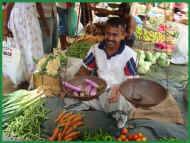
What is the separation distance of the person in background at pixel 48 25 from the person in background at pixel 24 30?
8.3 inches

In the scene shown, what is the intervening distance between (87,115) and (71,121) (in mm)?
148

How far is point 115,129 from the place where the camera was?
3.42 meters

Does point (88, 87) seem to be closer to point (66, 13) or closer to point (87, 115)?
point (87, 115)

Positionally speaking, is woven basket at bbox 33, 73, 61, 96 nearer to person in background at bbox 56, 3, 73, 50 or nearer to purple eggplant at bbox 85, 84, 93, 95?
person in background at bbox 56, 3, 73, 50

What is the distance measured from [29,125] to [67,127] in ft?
1.12

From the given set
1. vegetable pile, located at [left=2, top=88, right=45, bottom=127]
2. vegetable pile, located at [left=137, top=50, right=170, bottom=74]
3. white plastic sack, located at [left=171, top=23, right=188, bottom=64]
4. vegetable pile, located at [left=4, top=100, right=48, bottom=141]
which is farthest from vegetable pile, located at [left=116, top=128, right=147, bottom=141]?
white plastic sack, located at [left=171, top=23, right=188, bottom=64]

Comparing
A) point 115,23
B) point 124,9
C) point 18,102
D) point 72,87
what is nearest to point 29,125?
point 18,102

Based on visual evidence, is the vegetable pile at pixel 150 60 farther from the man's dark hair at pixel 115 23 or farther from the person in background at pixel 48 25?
the man's dark hair at pixel 115 23

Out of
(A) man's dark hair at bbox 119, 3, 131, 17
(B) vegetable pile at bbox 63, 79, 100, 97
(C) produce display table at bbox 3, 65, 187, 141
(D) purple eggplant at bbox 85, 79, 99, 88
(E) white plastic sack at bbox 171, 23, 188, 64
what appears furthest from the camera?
(E) white plastic sack at bbox 171, 23, 188, 64

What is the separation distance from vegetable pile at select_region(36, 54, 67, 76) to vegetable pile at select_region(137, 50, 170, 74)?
1.15m

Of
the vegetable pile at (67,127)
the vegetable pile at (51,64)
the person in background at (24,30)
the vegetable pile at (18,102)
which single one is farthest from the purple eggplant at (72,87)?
the person in background at (24,30)

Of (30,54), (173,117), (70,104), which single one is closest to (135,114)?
(173,117)

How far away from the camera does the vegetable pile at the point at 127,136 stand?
3.24 meters

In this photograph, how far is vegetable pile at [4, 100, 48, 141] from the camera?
3.36 m
